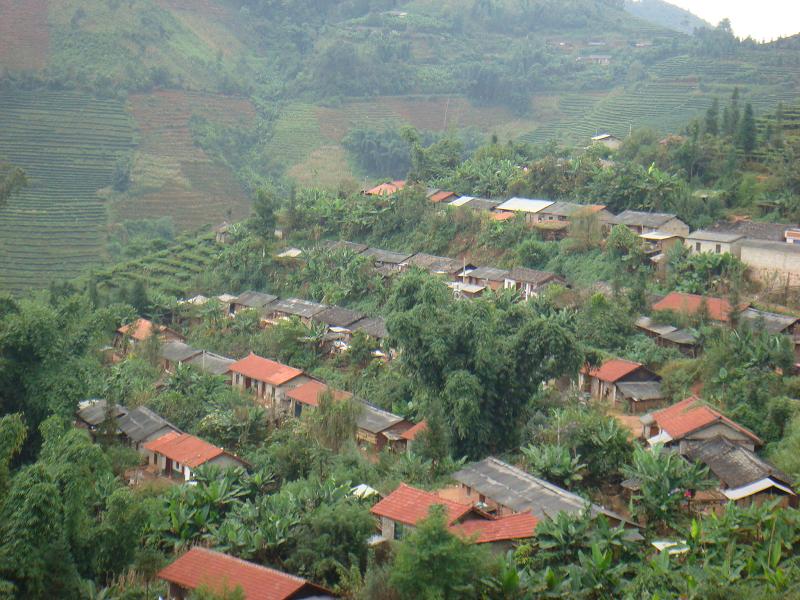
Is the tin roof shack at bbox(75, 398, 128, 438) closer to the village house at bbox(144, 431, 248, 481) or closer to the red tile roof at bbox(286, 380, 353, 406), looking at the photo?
the village house at bbox(144, 431, 248, 481)

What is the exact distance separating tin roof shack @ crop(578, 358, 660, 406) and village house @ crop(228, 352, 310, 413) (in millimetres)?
6416

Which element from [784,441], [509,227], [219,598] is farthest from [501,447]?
[509,227]

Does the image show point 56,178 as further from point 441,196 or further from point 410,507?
point 410,507

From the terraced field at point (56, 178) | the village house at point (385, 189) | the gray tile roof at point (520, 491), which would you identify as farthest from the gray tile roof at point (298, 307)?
the gray tile roof at point (520, 491)

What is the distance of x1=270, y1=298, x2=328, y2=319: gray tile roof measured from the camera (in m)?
27.1

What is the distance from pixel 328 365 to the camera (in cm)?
2455

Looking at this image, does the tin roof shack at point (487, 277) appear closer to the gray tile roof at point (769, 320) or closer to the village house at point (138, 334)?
the gray tile roof at point (769, 320)

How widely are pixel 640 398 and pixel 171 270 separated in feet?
58.5

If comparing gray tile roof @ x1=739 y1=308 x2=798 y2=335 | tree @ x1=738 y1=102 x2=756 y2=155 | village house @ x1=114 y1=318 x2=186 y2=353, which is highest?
tree @ x1=738 y1=102 x2=756 y2=155

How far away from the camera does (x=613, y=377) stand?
20.8m

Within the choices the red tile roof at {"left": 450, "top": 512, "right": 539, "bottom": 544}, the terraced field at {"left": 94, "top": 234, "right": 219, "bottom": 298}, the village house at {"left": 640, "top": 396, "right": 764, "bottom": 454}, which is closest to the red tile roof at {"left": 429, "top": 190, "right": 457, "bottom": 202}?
the terraced field at {"left": 94, "top": 234, "right": 219, "bottom": 298}

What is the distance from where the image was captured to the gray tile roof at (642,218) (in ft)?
86.4

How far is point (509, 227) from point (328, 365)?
24.5 feet

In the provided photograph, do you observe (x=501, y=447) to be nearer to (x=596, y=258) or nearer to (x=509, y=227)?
(x=596, y=258)
